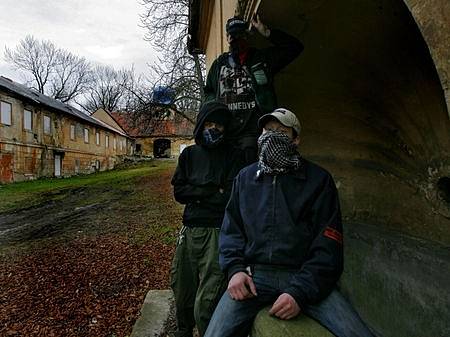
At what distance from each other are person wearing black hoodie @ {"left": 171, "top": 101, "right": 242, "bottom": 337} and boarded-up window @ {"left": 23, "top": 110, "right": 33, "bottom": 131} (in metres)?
24.6

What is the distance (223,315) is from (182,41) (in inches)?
724

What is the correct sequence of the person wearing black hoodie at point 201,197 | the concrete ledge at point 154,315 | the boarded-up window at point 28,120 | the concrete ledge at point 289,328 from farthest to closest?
the boarded-up window at point 28,120 < the concrete ledge at point 154,315 < the person wearing black hoodie at point 201,197 < the concrete ledge at point 289,328

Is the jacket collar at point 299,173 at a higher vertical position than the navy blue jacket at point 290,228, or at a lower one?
higher

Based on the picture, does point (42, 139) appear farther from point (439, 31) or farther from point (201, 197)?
point (439, 31)

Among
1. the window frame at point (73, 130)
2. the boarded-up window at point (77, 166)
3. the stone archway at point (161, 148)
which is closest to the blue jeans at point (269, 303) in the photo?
the window frame at point (73, 130)

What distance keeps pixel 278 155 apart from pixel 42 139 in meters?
27.5

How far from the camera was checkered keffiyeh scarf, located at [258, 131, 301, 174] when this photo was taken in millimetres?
2158

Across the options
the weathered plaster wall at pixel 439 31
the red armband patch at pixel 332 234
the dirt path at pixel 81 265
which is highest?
the weathered plaster wall at pixel 439 31

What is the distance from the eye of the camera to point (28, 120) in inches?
974

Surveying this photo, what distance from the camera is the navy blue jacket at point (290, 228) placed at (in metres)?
1.93

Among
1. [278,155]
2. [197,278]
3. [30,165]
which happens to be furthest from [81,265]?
[30,165]

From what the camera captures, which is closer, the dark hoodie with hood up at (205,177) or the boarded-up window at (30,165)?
the dark hoodie with hood up at (205,177)

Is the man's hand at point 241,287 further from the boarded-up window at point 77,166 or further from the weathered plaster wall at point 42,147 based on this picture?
the boarded-up window at point 77,166

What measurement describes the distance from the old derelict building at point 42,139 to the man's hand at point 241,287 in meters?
23.0
